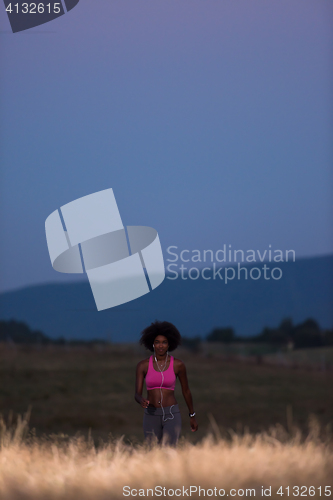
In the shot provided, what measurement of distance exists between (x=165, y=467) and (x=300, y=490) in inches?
52.0

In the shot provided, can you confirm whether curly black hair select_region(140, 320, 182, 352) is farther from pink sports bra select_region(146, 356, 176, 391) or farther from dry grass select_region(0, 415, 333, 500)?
dry grass select_region(0, 415, 333, 500)

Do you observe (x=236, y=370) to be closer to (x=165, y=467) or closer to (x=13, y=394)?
(x=13, y=394)

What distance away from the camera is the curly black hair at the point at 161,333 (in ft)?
19.1

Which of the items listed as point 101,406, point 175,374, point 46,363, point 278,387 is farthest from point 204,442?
point 46,363

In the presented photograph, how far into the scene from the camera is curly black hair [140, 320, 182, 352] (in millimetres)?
5836

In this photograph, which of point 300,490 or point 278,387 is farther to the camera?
point 278,387

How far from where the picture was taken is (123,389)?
27906 millimetres

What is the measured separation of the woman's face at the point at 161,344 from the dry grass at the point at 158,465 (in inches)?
34.3

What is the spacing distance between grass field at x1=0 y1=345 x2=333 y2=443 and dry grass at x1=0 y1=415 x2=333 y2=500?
57.3 ft

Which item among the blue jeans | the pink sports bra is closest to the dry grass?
the blue jeans

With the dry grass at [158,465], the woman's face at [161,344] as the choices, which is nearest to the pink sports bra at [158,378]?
the woman's face at [161,344]

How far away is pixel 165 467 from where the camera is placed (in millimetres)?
5594

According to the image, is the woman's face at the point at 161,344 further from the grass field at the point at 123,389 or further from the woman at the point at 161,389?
the grass field at the point at 123,389

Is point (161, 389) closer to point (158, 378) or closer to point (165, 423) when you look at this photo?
point (158, 378)
